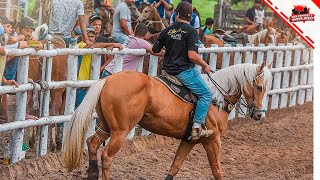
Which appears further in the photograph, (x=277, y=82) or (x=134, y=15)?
(x=277, y=82)

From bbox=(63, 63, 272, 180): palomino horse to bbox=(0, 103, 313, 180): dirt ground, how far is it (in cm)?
77

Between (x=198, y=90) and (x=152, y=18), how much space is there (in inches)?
223

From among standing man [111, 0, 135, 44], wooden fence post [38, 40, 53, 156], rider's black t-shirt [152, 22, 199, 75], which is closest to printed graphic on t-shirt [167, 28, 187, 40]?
rider's black t-shirt [152, 22, 199, 75]

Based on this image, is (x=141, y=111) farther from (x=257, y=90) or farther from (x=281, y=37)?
(x=281, y=37)

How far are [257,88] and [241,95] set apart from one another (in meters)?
0.25

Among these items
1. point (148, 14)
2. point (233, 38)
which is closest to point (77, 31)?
point (148, 14)

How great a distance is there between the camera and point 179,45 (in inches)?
386

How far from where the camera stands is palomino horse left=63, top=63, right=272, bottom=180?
904 cm

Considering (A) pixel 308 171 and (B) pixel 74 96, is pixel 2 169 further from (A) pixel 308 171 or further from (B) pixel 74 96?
(A) pixel 308 171

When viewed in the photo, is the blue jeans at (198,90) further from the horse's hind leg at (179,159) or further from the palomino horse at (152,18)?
the palomino horse at (152,18)

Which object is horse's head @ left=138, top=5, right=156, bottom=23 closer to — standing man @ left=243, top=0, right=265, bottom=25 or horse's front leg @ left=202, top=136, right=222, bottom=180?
horse's front leg @ left=202, top=136, right=222, bottom=180

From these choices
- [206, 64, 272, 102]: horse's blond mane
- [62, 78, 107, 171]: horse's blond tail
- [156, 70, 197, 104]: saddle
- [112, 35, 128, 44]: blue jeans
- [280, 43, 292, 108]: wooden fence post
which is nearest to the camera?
[62, 78, 107, 171]: horse's blond tail

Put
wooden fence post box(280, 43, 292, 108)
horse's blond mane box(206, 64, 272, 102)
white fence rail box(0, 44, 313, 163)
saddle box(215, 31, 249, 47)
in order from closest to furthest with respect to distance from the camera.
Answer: white fence rail box(0, 44, 313, 163)
horse's blond mane box(206, 64, 272, 102)
saddle box(215, 31, 249, 47)
wooden fence post box(280, 43, 292, 108)

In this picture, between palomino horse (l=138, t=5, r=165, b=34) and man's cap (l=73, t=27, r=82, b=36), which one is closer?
man's cap (l=73, t=27, r=82, b=36)
